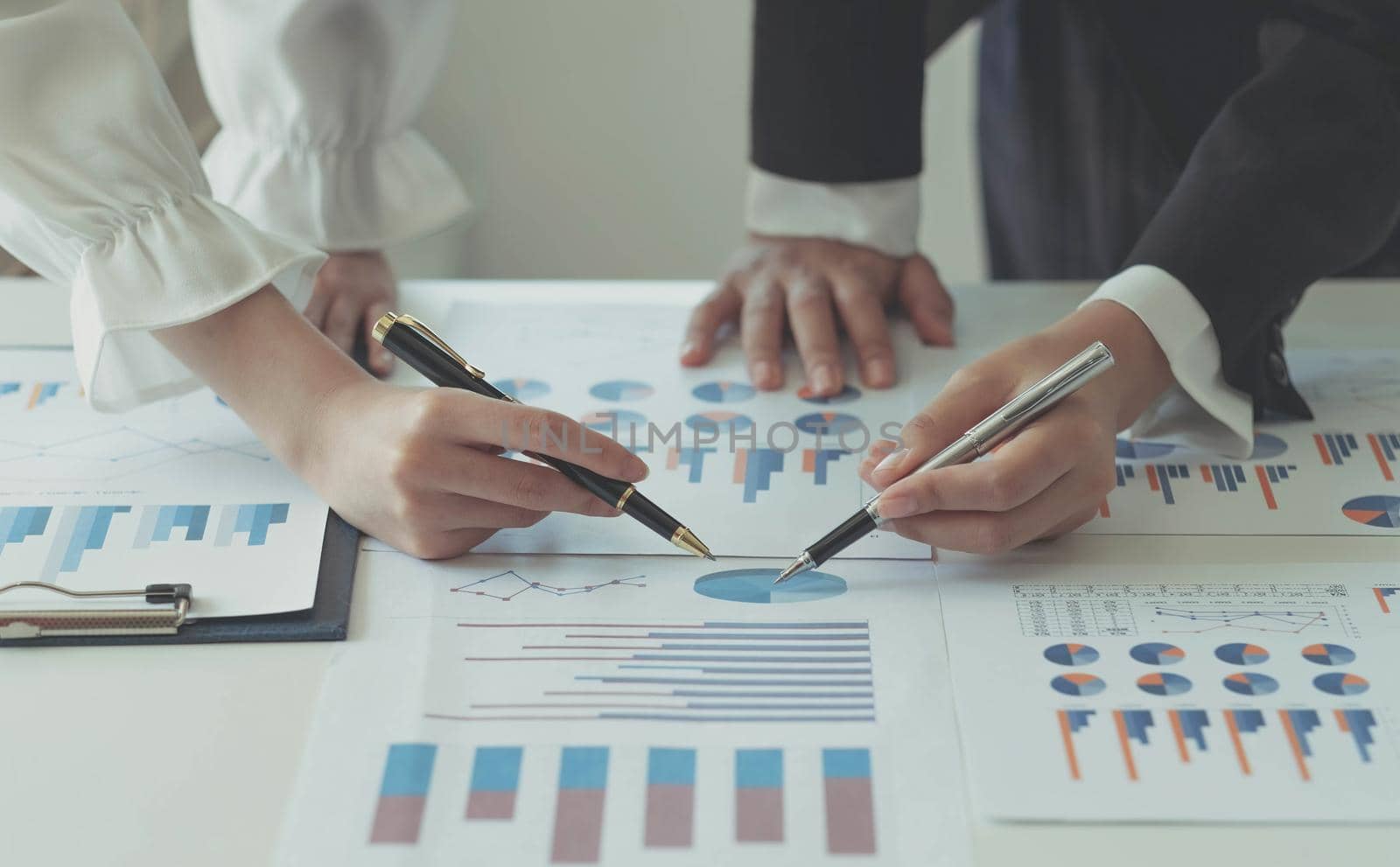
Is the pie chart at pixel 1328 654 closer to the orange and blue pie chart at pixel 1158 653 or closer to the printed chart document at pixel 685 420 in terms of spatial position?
the orange and blue pie chart at pixel 1158 653

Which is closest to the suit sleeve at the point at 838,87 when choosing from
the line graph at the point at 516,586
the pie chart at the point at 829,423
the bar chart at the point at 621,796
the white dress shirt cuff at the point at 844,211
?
the white dress shirt cuff at the point at 844,211

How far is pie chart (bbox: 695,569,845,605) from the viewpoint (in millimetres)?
699

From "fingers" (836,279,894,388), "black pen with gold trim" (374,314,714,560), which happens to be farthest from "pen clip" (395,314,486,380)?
"fingers" (836,279,894,388)

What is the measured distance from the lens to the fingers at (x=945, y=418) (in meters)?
0.72

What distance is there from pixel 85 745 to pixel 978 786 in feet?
1.32

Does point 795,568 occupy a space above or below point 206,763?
above

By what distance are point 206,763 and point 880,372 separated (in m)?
0.52

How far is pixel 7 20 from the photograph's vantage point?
0.73m

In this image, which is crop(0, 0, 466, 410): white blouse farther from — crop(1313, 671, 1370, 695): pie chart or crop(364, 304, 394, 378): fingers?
crop(1313, 671, 1370, 695): pie chart

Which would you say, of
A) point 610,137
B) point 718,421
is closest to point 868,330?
point 718,421

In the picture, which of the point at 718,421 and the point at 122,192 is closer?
the point at 122,192

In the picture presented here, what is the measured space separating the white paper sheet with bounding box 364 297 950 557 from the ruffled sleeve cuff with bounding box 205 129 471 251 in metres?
0.09

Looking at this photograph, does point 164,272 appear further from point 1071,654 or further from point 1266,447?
point 1266,447

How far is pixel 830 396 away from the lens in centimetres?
91
